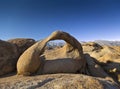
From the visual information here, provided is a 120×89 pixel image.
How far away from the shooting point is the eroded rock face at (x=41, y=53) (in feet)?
25.2

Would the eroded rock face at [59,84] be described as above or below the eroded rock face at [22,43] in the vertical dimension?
below

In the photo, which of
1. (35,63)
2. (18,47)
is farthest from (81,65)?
(18,47)

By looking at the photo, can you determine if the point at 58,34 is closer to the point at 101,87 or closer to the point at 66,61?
the point at 66,61

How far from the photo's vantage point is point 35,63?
7789 mm

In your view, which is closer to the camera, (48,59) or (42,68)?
(42,68)

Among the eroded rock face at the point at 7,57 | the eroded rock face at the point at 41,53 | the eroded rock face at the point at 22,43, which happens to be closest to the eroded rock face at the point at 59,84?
the eroded rock face at the point at 41,53

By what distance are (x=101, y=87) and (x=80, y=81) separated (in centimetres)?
60

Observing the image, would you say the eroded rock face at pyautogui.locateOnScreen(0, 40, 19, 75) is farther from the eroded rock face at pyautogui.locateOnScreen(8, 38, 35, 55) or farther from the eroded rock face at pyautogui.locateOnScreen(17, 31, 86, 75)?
the eroded rock face at pyautogui.locateOnScreen(17, 31, 86, 75)

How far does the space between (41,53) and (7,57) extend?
1528 mm

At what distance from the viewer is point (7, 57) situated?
8.75 meters

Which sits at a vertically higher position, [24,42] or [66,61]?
[24,42]

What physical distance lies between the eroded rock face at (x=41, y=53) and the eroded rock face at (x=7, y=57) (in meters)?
0.78

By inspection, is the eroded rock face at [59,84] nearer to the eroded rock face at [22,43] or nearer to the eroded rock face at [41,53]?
the eroded rock face at [41,53]

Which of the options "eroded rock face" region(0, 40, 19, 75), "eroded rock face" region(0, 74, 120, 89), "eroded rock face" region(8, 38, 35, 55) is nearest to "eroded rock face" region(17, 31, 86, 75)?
"eroded rock face" region(0, 40, 19, 75)
